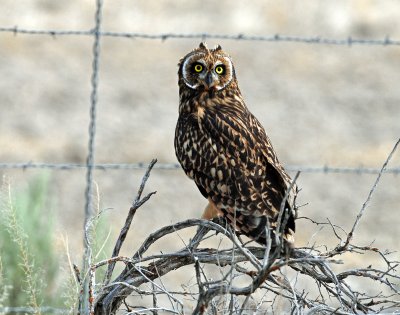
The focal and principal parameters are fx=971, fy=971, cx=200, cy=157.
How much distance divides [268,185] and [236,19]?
40.0ft

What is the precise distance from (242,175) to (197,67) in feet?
2.04

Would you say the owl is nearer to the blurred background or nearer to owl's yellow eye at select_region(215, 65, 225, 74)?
owl's yellow eye at select_region(215, 65, 225, 74)

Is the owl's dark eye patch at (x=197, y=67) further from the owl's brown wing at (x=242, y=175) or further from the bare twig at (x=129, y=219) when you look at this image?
the bare twig at (x=129, y=219)

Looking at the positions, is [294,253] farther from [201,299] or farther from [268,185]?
[268,185]

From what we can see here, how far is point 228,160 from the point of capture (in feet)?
14.0

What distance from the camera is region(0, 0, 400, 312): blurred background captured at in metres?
10.9

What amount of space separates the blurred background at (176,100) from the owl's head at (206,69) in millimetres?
4278

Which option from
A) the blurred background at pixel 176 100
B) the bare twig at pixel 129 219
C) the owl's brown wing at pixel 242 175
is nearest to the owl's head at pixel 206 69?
the owl's brown wing at pixel 242 175

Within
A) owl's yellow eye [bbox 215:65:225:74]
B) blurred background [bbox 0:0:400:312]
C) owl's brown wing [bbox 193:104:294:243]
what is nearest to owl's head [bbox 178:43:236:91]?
owl's yellow eye [bbox 215:65:225:74]

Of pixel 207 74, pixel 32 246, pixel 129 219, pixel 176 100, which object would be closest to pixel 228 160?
pixel 207 74

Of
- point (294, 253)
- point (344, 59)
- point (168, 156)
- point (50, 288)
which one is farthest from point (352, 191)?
Result: point (294, 253)

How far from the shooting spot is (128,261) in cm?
298

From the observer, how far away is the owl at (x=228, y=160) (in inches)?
164

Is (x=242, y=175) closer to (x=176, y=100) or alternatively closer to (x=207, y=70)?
(x=207, y=70)
